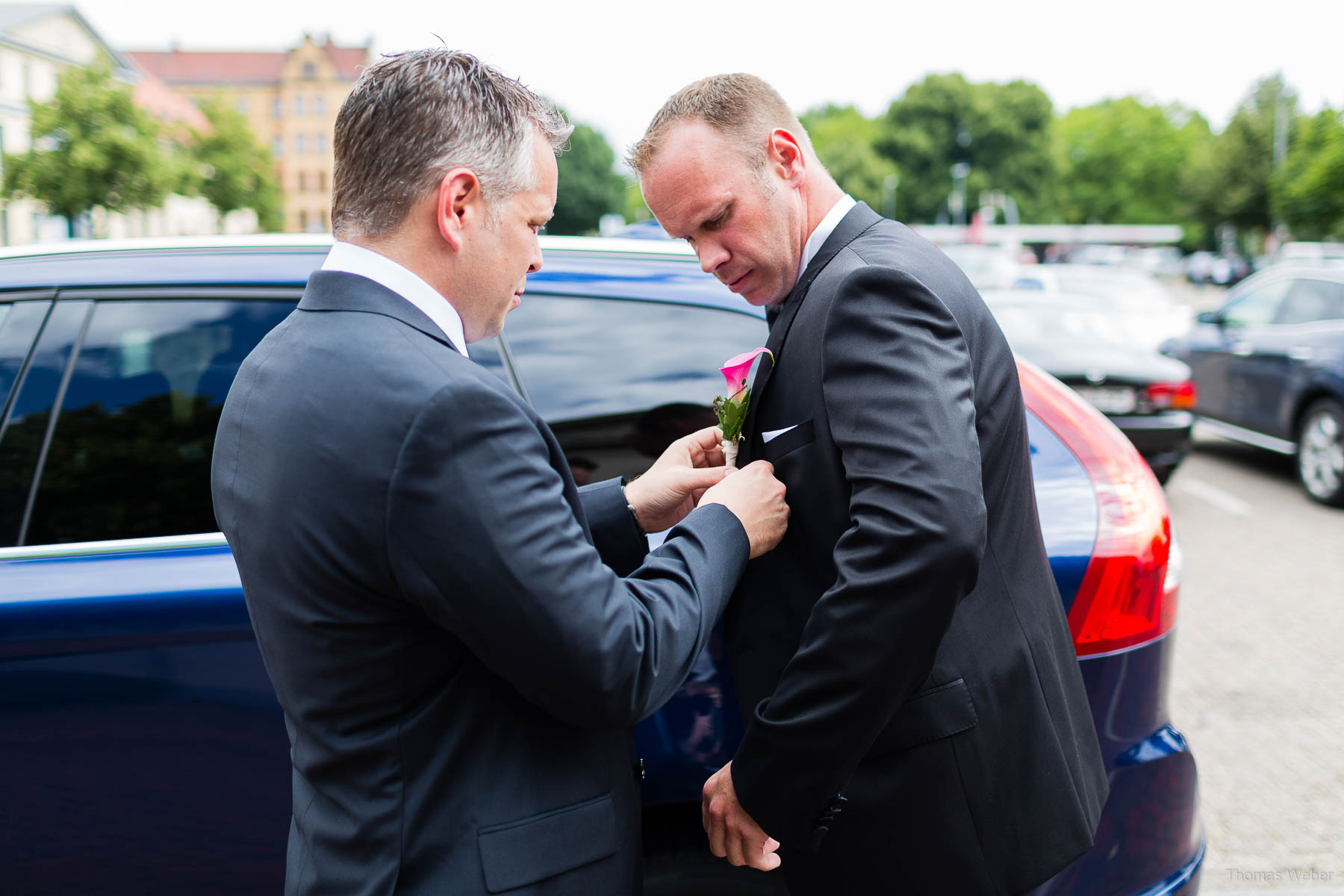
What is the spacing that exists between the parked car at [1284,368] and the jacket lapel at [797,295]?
7.74 m

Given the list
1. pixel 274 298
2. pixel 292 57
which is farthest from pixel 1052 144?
pixel 274 298

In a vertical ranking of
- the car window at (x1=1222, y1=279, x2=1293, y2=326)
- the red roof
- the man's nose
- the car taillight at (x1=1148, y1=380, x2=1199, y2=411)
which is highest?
the red roof

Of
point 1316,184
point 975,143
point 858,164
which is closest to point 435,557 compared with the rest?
point 1316,184

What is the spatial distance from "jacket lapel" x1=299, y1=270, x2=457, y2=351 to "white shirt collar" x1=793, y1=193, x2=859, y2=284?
2.33ft

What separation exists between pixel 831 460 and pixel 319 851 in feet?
2.88

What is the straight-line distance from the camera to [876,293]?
55.7 inches

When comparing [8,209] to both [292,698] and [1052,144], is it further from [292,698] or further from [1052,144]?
[1052,144]

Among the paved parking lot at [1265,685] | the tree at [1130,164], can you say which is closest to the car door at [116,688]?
the paved parking lot at [1265,685]

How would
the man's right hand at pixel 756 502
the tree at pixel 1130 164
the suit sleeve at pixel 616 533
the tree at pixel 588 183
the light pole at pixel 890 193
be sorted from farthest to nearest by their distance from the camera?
the tree at pixel 1130 164 → the tree at pixel 588 183 → the light pole at pixel 890 193 → the suit sleeve at pixel 616 533 → the man's right hand at pixel 756 502

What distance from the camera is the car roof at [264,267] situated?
213 centimetres

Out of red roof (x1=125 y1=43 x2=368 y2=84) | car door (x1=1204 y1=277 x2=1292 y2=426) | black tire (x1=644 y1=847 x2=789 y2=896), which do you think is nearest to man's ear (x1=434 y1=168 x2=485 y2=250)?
black tire (x1=644 y1=847 x2=789 y2=896)

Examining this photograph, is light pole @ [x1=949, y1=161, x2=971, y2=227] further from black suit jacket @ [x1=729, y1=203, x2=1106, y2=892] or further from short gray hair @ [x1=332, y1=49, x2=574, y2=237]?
short gray hair @ [x1=332, y1=49, x2=574, y2=237]

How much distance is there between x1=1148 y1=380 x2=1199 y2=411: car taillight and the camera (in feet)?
24.0

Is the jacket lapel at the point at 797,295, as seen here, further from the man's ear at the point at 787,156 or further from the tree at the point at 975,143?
the tree at the point at 975,143
